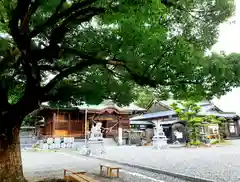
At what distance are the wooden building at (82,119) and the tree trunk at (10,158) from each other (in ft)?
59.0

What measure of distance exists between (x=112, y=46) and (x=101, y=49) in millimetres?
409

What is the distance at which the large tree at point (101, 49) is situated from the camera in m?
4.04

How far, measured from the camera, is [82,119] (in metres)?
26.7

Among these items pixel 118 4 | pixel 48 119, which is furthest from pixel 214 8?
pixel 48 119

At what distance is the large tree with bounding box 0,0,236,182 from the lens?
159 inches

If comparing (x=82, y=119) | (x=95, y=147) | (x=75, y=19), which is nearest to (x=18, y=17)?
(x=75, y=19)

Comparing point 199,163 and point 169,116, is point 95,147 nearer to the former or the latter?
point 199,163

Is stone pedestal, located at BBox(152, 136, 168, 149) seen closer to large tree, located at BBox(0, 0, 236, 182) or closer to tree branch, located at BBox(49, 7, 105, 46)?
large tree, located at BBox(0, 0, 236, 182)

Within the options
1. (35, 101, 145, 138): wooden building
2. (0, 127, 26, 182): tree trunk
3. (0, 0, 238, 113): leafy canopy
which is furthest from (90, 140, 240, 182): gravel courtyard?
(35, 101, 145, 138): wooden building

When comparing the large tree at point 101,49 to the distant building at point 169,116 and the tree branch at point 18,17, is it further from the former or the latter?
the distant building at point 169,116

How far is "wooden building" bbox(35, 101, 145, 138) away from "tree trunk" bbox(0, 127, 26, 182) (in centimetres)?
1799

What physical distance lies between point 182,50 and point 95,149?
44.7 feet

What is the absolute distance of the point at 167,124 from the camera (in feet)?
81.7

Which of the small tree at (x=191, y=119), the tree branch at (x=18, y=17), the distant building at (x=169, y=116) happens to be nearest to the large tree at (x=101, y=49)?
the tree branch at (x=18, y=17)
